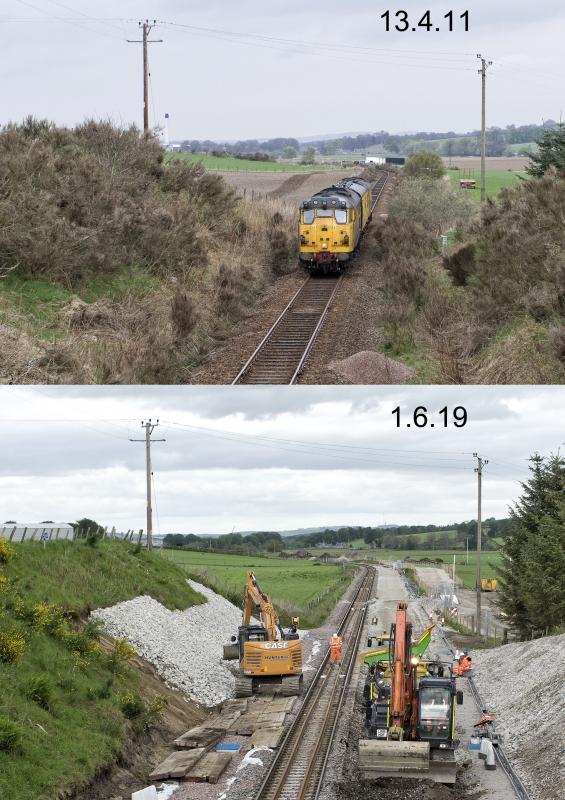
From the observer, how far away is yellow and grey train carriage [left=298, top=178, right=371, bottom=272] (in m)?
43.9

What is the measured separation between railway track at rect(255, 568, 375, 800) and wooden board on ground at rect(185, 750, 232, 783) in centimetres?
99

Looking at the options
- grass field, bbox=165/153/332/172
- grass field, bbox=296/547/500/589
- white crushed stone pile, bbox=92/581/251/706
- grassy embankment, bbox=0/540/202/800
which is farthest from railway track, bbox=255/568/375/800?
grass field, bbox=296/547/500/589

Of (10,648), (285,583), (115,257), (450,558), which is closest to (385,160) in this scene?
(450,558)

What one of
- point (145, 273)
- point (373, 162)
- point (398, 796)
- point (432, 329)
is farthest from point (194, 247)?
point (373, 162)

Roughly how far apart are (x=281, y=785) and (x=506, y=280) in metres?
20.8

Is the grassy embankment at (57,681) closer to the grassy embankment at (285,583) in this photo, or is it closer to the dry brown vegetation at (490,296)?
the dry brown vegetation at (490,296)

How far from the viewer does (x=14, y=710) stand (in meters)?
18.0

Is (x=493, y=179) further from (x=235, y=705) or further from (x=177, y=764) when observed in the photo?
(x=177, y=764)

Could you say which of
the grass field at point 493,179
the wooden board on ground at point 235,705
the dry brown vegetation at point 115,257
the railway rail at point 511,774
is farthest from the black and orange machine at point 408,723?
the grass field at point 493,179

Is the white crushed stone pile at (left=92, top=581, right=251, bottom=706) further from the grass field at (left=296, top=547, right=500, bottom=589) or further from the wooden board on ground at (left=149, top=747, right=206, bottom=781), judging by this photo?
the grass field at (left=296, top=547, right=500, bottom=589)

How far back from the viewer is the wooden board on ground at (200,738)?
2177 centimetres

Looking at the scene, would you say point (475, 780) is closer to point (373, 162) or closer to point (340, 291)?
point (340, 291)

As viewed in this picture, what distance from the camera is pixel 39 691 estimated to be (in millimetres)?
19406

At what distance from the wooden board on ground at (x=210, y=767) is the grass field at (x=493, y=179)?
44.2m
